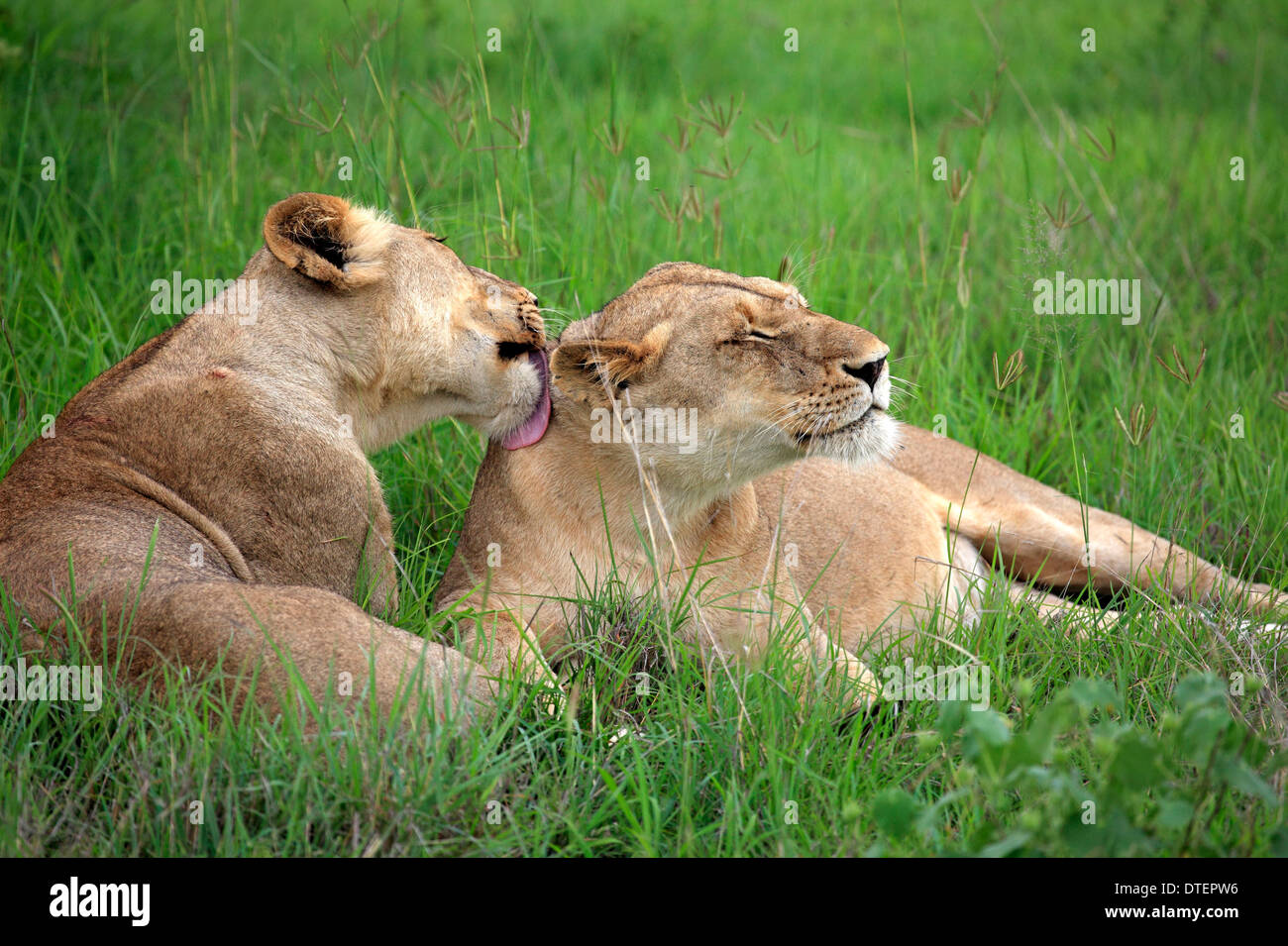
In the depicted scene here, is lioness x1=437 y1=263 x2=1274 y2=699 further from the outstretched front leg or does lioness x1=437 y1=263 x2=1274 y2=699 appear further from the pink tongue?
the outstretched front leg

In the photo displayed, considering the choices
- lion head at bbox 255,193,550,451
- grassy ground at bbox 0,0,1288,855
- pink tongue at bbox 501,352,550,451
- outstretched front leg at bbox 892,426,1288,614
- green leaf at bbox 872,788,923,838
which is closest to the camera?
green leaf at bbox 872,788,923,838

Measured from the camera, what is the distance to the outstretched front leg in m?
4.38

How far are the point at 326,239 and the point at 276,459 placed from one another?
0.67 metres

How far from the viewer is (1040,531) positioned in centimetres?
462

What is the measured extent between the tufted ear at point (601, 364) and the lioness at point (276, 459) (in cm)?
21

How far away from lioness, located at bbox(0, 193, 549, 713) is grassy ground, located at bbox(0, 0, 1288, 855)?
18 centimetres

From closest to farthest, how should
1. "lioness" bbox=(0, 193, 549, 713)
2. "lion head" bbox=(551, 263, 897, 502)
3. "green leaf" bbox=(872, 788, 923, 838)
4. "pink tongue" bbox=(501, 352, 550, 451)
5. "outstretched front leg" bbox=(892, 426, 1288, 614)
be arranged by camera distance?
"green leaf" bbox=(872, 788, 923, 838), "lioness" bbox=(0, 193, 549, 713), "lion head" bbox=(551, 263, 897, 502), "pink tongue" bbox=(501, 352, 550, 451), "outstretched front leg" bbox=(892, 426, 1288, 614)

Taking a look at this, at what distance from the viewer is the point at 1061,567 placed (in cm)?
466

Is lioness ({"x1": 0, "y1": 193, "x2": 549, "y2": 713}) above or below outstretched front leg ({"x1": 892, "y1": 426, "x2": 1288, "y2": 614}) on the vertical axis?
above

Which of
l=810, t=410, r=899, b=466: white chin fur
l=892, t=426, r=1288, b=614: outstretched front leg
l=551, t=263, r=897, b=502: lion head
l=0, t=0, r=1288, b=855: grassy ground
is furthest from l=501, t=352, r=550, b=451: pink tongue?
l=892, t=426, r=1288, b=614: outstretched front leg

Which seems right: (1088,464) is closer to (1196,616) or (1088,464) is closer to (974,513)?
(974,513)
